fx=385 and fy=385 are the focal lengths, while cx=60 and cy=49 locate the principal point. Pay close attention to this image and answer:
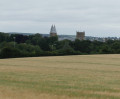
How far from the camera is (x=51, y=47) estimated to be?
139m

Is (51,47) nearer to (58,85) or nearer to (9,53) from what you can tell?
(9,53)

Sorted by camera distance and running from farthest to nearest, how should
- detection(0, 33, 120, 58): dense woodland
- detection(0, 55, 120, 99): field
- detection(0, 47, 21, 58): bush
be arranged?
1. detection(0, 33, 120, 58): dense woodland
2. detection(0, 47, 21, 58): bush
3. detection(0, 55, 120, 99): field

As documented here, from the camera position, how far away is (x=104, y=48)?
342 ft

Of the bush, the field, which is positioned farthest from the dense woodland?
the field

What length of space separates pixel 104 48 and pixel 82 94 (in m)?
89.6

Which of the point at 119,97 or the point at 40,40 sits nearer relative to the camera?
the point at 119,97

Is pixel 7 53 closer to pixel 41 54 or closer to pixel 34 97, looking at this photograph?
pixel 41 54

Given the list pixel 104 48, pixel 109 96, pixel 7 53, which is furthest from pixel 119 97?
pixel 104 48

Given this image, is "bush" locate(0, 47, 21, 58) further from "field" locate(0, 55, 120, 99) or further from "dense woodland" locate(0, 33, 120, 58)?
"field" locate(0, 55, 120, 99)

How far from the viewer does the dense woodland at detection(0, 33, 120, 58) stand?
8569 cm

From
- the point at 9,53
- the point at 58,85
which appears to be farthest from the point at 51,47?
the point at 58,85

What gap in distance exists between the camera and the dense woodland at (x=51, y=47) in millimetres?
85688

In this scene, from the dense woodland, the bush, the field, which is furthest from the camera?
the dense woodland

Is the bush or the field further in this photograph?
the bush
